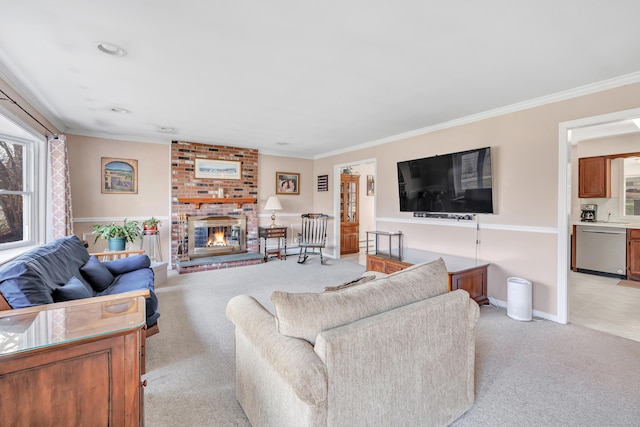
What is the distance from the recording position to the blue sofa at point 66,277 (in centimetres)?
156

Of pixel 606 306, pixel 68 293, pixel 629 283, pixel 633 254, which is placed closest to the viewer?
pixel 68 293

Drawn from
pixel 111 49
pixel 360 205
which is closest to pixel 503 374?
pixel 111 49

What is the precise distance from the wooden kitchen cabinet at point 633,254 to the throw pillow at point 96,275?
7148 mm

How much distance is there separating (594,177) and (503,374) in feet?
16.2

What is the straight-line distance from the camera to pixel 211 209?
5828mm

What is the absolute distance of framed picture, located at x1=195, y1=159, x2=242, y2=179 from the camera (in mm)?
5688

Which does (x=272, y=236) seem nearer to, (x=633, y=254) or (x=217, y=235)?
(x=217, y=235)

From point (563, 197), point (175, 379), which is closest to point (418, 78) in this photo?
point (563, 197)

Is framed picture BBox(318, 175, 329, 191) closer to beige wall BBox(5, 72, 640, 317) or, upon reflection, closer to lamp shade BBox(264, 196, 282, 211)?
beige wall BBox(5, 72, 640, 317)

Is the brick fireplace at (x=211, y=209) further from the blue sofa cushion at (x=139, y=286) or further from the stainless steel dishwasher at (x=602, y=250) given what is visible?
the stainless steel dishwasher at (x=602, y=250)

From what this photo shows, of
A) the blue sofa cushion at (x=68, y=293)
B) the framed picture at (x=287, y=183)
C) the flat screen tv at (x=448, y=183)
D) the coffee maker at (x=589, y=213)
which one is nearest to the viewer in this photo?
the blue sofa cushion at (x=68, y=293)

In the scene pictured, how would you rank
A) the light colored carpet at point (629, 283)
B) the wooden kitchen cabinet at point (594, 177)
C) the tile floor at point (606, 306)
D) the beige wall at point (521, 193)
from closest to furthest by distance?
the tile floor at point (606, 306), the beige wall at point (521, 193), the light colored carpet at point (629, 283), the wooden kitchen cabinet at point (594, 177)

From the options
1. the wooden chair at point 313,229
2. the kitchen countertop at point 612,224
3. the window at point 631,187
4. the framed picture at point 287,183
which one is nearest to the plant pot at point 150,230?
the framed picture at point 287,183

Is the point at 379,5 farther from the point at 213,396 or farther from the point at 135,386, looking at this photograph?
the point at 213,396
